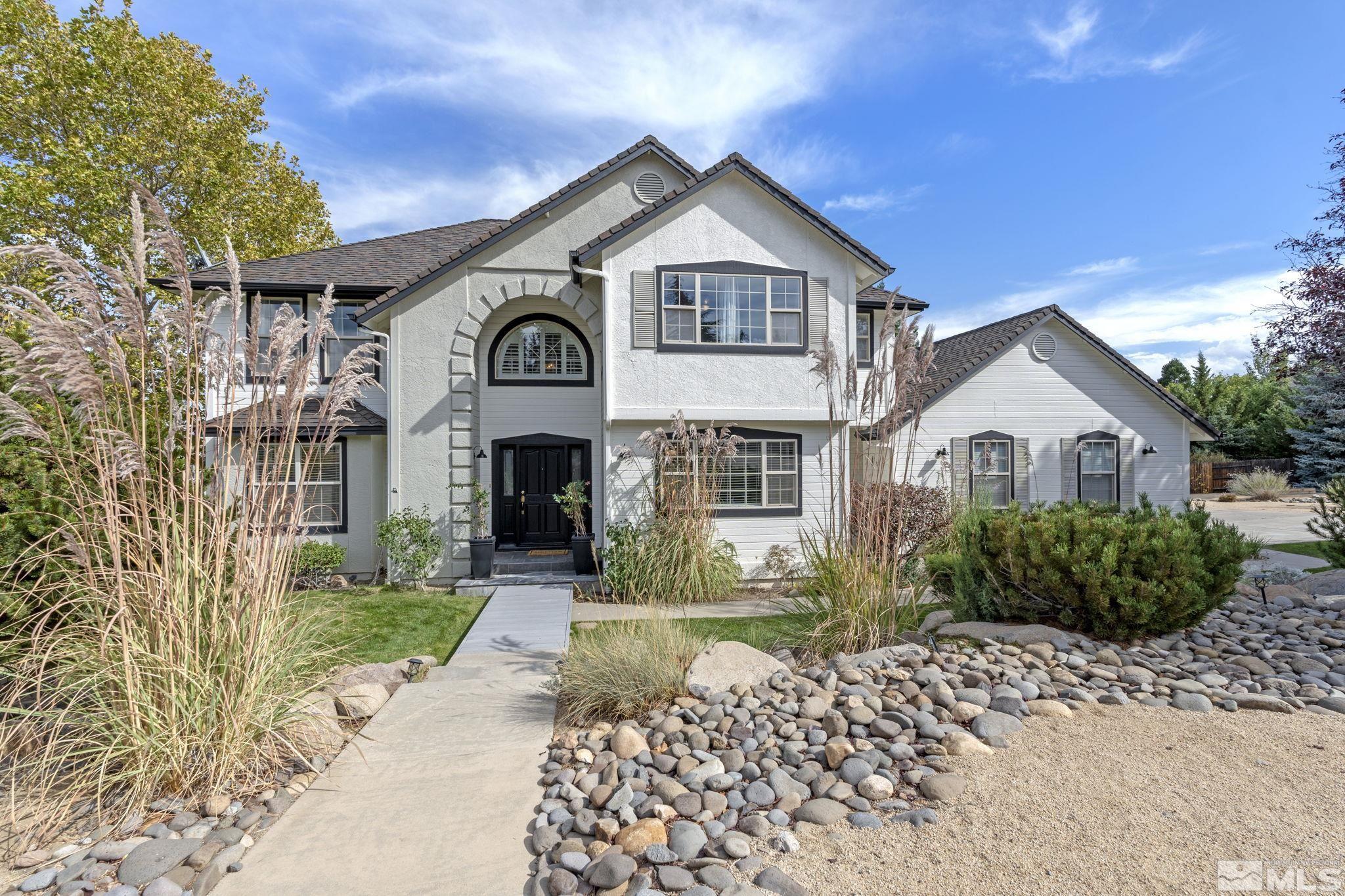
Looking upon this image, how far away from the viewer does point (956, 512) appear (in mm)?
10391

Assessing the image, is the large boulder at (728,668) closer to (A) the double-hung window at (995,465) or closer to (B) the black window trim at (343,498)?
(B) the black window trim at (343,498)

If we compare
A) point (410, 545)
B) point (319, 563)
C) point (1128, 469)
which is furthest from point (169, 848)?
point (1128, 469)

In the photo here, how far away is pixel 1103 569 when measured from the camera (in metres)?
5.07

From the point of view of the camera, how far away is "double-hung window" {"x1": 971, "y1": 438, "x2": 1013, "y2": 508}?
1318cm

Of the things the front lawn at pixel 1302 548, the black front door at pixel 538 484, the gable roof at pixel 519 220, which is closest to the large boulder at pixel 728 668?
the black front door at pixel 538 484

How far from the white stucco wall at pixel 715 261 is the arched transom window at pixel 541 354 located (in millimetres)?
2144

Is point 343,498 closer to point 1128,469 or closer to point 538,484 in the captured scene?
point 538,484

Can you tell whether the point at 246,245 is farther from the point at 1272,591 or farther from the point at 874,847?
the point at 1272,591

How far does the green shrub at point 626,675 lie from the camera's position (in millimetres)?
4359

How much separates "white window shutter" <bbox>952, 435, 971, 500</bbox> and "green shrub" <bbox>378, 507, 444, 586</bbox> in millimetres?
9883

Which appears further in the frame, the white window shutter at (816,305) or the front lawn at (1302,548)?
the front lawn at (1302,548)

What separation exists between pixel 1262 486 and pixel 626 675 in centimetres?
3087

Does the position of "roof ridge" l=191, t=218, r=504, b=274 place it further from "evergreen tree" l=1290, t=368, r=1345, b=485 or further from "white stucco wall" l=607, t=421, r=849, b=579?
"evergreen tree" l=1290, t=368, r=1345, b=485

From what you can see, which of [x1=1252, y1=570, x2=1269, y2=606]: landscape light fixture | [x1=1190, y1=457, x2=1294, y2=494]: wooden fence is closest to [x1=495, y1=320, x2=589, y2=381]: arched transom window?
[x1=1252, y1=570, x2=1269, y2=606]: landscape light fixture
